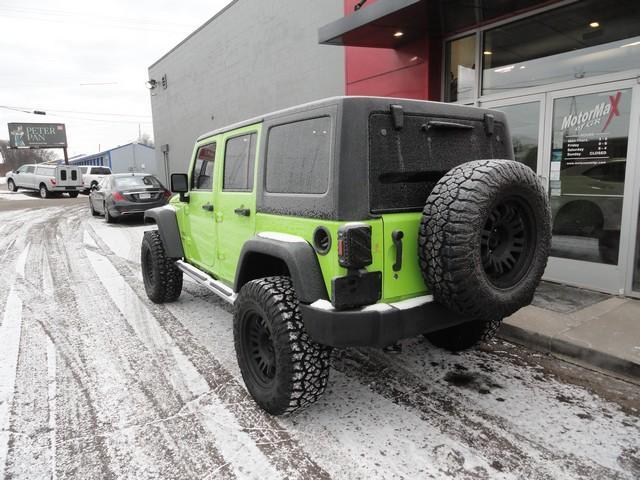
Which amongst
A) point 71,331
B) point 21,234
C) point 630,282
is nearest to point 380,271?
point 71,331

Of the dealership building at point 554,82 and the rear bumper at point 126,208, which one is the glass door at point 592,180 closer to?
the dealership building at point 554,82

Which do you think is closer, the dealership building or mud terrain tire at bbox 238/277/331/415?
mud terrain tire at bbox 238/277/331/415

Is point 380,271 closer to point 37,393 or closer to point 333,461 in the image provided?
point 333,461

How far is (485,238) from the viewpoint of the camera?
8.68 ft

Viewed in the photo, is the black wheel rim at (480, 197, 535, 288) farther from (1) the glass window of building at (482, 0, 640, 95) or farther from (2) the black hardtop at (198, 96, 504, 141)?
(1) the glass window of building at (482, 0, 640, 95)

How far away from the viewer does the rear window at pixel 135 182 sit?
13.2 meters

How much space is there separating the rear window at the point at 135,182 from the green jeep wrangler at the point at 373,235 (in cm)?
1112

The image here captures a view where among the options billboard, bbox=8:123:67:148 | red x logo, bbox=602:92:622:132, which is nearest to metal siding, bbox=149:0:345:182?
red x logo, bbox=602:92:622:132

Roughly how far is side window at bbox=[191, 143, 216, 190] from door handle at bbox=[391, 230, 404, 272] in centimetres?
225

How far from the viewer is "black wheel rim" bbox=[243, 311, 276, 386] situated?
2.92 meters

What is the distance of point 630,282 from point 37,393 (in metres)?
5.98

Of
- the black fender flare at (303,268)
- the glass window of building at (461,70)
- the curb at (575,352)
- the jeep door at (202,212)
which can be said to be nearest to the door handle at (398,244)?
the black fender flare at (303,268)

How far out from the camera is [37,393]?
329 centimetres

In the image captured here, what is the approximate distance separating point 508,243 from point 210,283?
8.61ft
